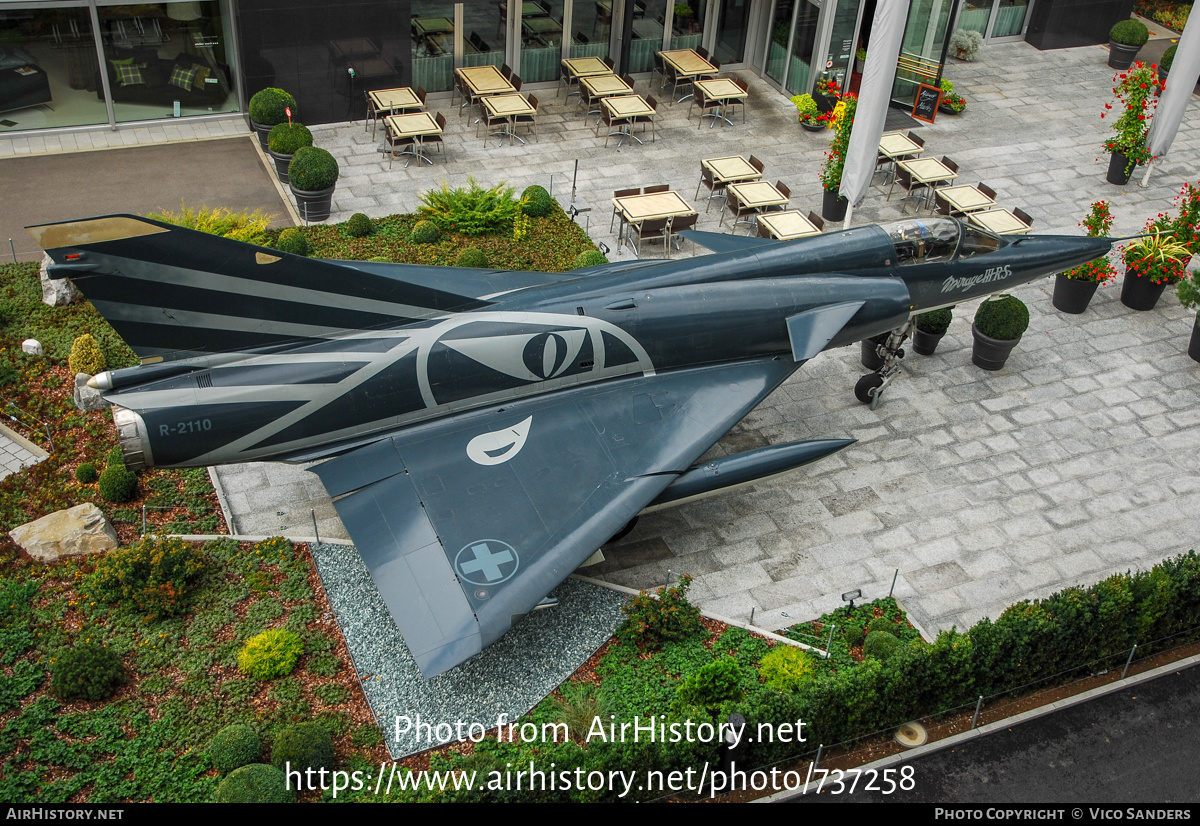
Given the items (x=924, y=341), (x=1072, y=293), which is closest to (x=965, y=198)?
(x=1072, y=293)

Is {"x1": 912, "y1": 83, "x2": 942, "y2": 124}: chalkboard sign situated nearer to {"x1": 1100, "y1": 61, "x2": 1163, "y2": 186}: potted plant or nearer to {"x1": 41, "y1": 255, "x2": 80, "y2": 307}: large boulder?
{"x1": 1100, "y1": 61, "x2": 1163, "y2": 186}: potted plant

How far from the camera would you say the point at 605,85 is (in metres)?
29.2

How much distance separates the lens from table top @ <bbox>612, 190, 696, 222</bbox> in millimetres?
24156

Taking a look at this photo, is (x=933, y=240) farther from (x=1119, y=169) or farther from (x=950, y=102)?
(x=950, y=102)

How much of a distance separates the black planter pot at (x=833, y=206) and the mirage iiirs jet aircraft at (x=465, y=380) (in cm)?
630

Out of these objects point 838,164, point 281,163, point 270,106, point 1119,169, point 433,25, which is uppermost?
point 433,25

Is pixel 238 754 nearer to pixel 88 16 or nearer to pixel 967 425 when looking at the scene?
pixel 967 425

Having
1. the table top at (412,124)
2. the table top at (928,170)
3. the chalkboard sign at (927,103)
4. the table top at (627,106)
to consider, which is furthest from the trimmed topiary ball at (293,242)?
the chalkboard sign at (927,103)

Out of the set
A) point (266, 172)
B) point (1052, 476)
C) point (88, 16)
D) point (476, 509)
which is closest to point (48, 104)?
point (88, 16)

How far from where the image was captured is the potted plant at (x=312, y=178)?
23953 mm

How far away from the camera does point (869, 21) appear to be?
1213 inches

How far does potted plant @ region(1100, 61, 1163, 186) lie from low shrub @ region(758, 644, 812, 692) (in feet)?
60.1

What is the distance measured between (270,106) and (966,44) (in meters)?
20.9

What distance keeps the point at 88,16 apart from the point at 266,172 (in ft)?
17.2
